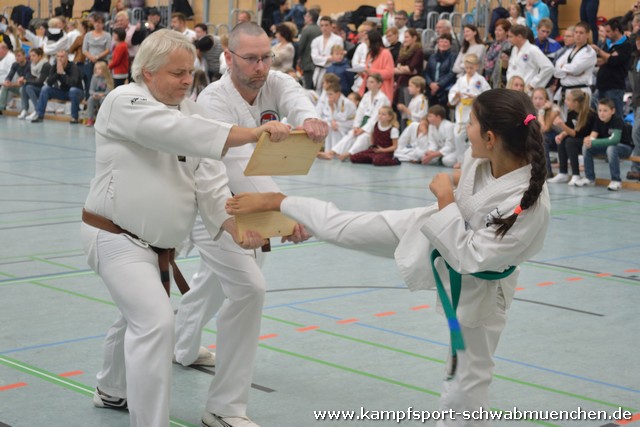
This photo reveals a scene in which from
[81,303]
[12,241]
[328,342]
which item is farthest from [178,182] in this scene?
[12,241]

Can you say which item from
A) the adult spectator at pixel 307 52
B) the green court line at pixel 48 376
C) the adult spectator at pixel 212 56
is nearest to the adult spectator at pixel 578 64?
the adult spectator at pixel 307 52

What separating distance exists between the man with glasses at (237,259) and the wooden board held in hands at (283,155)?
0.08m

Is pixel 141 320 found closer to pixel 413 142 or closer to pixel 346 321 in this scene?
pixel 346 321

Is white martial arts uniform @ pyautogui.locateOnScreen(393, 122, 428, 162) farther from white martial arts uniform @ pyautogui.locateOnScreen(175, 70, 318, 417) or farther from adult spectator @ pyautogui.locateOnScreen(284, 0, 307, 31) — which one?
white martial arts uniform @ pyautogui.locateOnScreen(175, 70, 318, 417)

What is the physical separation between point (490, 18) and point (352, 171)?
5.71 m

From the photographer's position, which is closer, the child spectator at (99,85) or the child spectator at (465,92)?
the child spectator at (465,92)

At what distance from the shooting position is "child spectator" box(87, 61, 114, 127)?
854 inches

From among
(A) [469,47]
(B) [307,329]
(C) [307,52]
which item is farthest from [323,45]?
(B) [307,329]

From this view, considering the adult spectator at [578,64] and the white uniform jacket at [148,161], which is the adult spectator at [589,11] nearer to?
the adult spectator at [578,64]

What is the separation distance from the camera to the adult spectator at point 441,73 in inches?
693

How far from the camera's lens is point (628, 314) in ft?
23.8

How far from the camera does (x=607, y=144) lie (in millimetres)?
14125

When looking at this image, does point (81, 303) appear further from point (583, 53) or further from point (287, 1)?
point (287, 1)

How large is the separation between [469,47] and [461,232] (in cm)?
1409
